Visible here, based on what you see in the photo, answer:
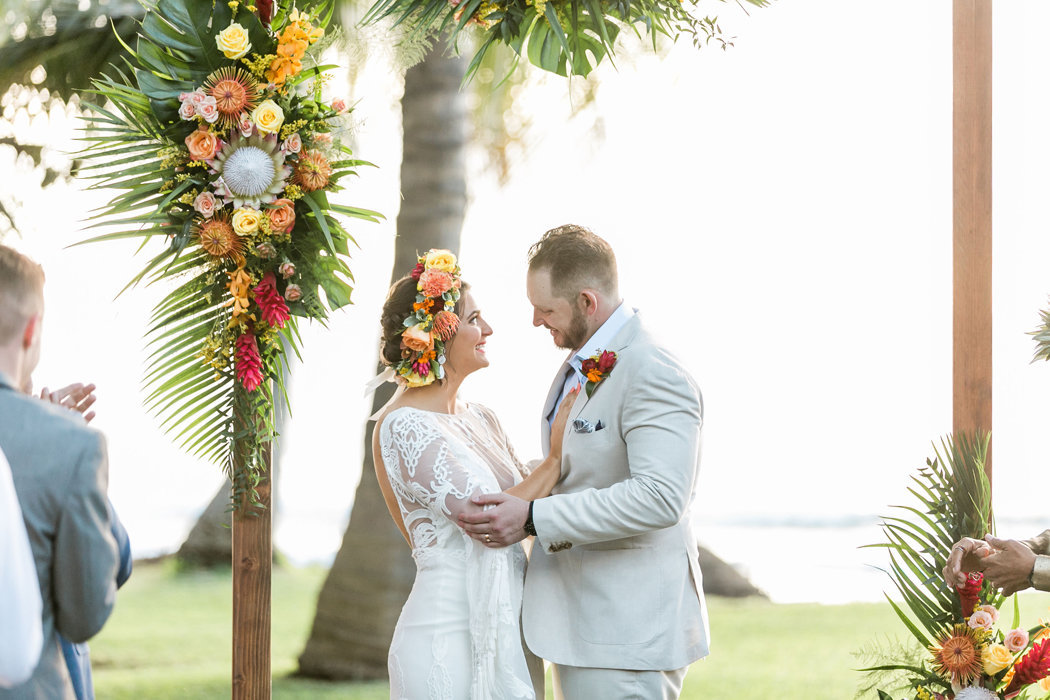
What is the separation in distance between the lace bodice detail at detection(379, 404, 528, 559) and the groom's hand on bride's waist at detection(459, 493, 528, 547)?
0.04 meters

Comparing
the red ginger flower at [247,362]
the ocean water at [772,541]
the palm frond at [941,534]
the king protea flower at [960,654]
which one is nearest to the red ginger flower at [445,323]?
the red ginger flower at [247,362]

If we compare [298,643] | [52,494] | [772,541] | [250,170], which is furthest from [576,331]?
[772,541]

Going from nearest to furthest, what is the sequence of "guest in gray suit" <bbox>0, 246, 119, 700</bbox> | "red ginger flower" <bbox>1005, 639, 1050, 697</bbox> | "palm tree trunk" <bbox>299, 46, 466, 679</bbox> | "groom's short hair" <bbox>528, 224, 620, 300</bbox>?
"guest in gray suit" <bbox>0, 246, 119, 700</bbox>
"groom's short hair" <bbox>528, 224, 620, 300</bbox>
"red ginger flower" <bbox>1005, 639, 1050, 697</bbox>
"palm tree trunk" <bbox>299, 46, 466, 679</bbox>

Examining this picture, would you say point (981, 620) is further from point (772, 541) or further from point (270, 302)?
point (772, 541)

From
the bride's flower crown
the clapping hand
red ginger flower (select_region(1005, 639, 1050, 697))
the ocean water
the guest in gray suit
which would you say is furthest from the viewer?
the ocean water

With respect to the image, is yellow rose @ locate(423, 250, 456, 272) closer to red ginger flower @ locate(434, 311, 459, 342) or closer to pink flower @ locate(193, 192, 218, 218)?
red ginger flower @ locate(434, 311, 459, 342)

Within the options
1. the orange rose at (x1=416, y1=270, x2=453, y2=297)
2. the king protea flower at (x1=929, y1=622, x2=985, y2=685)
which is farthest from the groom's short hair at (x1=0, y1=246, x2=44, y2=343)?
the king protea flower at (x1=929, y1=622, x2=985, y2=685)

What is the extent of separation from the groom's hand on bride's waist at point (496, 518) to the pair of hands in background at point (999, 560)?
1.45 meters

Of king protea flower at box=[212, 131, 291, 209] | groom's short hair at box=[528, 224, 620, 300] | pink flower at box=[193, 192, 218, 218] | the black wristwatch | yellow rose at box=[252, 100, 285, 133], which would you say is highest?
yellow rose at box=[252, 100, 285, 133]

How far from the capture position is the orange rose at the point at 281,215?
330cm

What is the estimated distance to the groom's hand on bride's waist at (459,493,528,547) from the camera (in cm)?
294

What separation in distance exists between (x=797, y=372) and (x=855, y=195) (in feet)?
12.3

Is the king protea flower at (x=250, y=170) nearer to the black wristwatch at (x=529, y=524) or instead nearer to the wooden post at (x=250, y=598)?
the wooden post at (x=250, y=598)

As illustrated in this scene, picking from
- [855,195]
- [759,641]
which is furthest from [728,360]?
[759,641]
